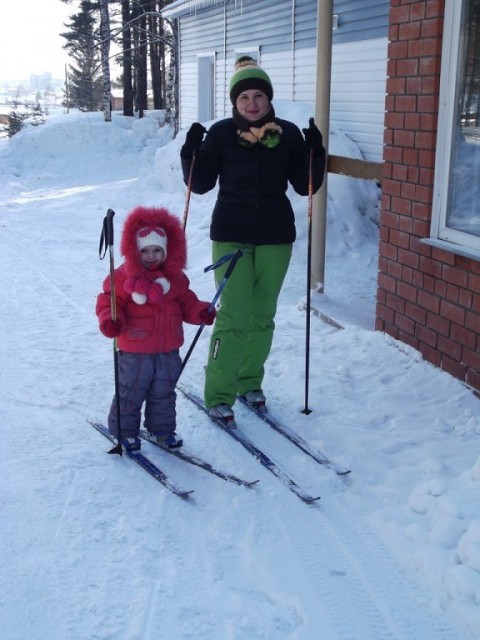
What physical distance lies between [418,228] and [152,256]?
216 centimetres

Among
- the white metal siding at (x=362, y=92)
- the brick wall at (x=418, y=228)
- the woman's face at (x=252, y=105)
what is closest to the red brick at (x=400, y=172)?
the brick wall at (x=418, y=228)

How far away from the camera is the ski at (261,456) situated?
12.1 ft

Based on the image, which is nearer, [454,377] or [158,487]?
[158,487]

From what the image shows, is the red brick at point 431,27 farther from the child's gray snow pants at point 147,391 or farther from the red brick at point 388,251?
the child's gray snow pants at point 147,391

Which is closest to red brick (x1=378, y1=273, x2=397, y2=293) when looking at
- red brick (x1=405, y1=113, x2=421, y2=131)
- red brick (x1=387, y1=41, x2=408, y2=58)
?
red brick (x1=405, y1=113, x2=421, y2=131)

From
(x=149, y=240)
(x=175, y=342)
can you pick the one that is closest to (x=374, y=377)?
(x=175, y=342)

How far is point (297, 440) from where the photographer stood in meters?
4.27

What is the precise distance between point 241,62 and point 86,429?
2.41 meters

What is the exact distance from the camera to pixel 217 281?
4.63 metres

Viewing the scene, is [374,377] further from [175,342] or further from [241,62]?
[241,62]

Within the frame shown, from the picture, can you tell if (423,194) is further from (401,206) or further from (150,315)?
(150,315)

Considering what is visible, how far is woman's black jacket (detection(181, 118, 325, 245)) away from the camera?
14.5ft

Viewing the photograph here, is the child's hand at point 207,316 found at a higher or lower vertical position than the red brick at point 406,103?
lower

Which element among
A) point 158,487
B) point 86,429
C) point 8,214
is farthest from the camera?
point 8,214
